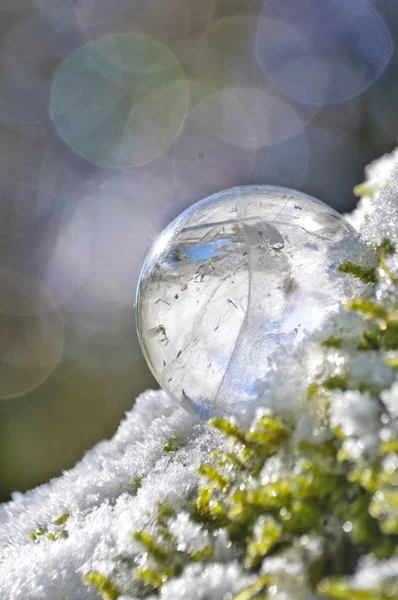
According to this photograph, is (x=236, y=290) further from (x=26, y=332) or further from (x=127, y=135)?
(x=127, y=135)

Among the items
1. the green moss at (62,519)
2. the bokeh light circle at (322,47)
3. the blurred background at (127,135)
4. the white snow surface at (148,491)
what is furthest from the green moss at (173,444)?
A: the bokeh light circle at (322,47)

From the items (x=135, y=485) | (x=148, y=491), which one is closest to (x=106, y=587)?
(x=148, y=491)

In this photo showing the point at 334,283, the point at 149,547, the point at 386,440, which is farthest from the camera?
the point at 334,283

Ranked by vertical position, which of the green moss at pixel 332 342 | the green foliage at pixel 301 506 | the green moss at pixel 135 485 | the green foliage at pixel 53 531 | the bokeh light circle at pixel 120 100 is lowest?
the green foliage at pixel 301 506

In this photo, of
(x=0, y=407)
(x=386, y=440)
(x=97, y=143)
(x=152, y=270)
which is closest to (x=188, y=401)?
(x=152, y=270)

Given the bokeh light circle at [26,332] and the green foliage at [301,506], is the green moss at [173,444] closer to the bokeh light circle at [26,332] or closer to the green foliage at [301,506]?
the green foliage at [301,506]

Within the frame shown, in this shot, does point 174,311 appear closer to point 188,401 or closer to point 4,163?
point 188,401

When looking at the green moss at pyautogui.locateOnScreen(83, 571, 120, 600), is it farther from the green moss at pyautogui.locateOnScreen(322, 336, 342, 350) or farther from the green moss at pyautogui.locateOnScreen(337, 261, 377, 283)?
the green moss at pyautogui.locateOnScreen(337, 261, 377, 283)
